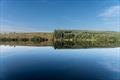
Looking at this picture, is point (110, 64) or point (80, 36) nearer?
point (110, 64)

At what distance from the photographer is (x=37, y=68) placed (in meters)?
7.49

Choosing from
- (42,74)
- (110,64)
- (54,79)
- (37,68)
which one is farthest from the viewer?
(110,64)

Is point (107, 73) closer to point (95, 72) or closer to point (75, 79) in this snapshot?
point (95, 72)

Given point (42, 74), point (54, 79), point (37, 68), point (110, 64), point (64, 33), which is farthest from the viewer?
point (64, 33)

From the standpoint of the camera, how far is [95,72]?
704 centimetres

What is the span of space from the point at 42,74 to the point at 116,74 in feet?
7.74

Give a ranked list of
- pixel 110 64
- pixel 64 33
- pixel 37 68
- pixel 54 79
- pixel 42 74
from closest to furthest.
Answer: pixel 54 79
pixel 42 74
pixel 37 68
pixel 110 64
pixel 64 33

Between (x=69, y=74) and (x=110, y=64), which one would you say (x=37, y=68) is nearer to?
(x=69, y=74)

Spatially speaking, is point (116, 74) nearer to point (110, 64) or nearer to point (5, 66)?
point (110, 64)

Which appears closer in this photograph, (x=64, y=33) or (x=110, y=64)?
(x=110, y=64)

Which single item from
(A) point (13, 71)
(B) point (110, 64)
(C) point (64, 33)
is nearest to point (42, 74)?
(A) point (13, 71)

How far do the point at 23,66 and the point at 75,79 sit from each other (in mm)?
2428

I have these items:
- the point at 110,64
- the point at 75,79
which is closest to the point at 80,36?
the point at 110,64

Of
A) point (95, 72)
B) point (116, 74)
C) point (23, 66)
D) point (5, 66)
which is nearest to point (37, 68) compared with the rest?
point (23, 66)
